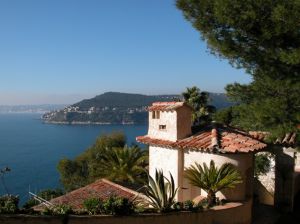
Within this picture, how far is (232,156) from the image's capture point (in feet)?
49.0

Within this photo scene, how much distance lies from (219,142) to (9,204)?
310 inches

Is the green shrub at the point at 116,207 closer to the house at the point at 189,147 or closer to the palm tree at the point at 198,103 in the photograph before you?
the house at the point at 189,147

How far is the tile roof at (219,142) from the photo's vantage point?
14883 mm

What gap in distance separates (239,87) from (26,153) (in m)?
132

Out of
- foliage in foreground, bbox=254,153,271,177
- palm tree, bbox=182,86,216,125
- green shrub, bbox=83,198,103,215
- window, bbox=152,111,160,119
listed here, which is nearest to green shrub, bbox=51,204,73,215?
green shrub, bbox=83,198,103,215

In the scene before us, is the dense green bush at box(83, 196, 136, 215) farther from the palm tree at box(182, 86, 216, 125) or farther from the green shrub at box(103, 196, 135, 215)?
the palm tree at box(182, 86, 216, 125)

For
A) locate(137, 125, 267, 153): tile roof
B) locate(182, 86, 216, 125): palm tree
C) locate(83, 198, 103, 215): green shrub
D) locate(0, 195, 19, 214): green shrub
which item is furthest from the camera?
locate(182, 86, 216, 125): palm tree

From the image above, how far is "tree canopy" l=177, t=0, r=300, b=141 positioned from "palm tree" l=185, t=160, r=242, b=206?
6.44 feet

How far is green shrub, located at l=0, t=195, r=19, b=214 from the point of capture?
1009 centimetres

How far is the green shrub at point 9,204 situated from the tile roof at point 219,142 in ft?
23.2

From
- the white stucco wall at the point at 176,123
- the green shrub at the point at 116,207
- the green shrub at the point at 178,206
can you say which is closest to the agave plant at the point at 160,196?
the green shrub at the point at 178,206

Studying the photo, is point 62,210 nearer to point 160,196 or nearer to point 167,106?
point 160,196

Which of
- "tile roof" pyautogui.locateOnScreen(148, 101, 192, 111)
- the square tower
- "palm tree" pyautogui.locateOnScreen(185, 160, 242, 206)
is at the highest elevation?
"tile roof" pyautogui.locateOnScreen(148, 101, 192, 111)

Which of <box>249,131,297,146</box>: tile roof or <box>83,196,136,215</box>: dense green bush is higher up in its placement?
<box>249,131,297,146</box>: tile roof
